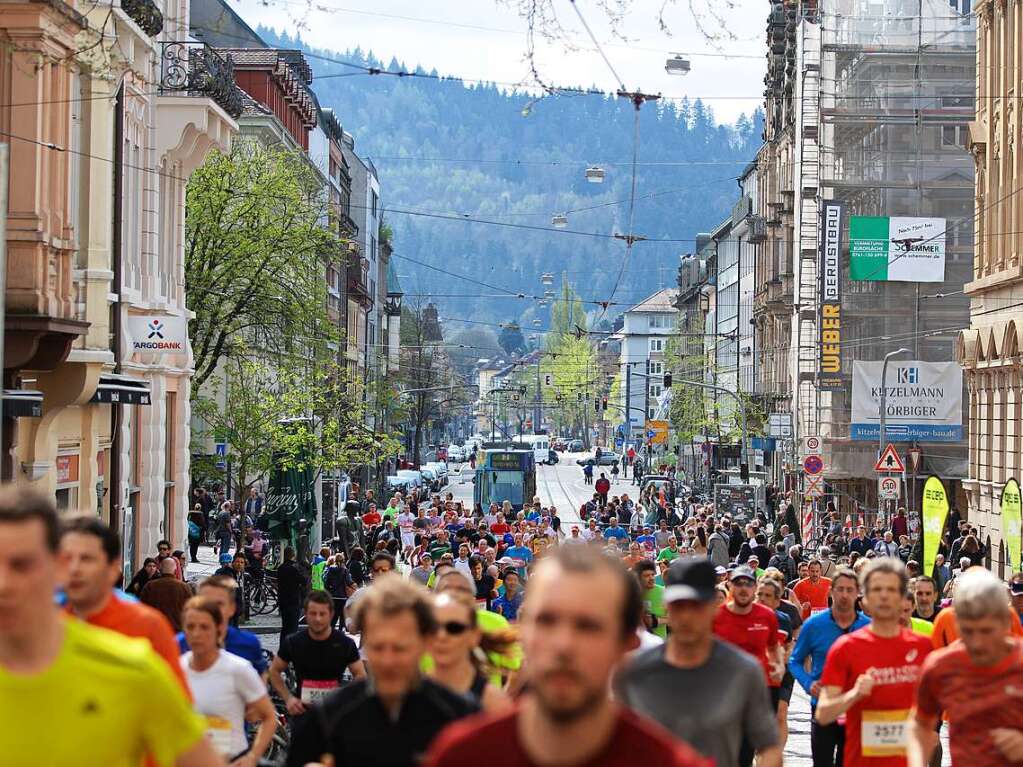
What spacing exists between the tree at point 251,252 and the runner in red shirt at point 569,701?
33090mm

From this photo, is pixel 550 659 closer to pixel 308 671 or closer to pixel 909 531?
pixel 308 671

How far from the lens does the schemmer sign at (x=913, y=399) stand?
4831 cm

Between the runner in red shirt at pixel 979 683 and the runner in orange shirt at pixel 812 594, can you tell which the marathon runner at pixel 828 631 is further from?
the runner in orange shirt at pixel 812 594

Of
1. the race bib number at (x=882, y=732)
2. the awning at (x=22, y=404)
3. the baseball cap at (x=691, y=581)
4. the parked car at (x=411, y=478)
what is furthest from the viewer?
the parked car at (x=411, y=478)

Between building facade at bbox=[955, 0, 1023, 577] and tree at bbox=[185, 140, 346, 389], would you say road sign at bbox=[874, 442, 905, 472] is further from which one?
tree at bbox=[185, 140, 346, 389]

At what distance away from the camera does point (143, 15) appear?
26.6 metres

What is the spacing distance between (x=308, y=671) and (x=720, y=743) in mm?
4860

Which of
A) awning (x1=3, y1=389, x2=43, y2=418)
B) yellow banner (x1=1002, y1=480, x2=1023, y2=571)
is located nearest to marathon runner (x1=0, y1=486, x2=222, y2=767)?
awning (x1=3, y1=389, x2=43, y2=418)

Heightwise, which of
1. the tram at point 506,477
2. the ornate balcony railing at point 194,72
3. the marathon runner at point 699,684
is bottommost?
the tram at point 506,477

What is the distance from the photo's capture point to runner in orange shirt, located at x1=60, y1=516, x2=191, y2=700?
7160mm

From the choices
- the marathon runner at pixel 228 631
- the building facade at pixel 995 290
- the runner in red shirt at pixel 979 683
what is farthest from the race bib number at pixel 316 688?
the building facade at pixel 995 290

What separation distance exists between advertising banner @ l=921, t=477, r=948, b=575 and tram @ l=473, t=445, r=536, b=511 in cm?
3807

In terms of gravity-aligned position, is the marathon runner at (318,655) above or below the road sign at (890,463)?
below

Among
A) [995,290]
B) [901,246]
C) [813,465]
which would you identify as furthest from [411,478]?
[813,465]
